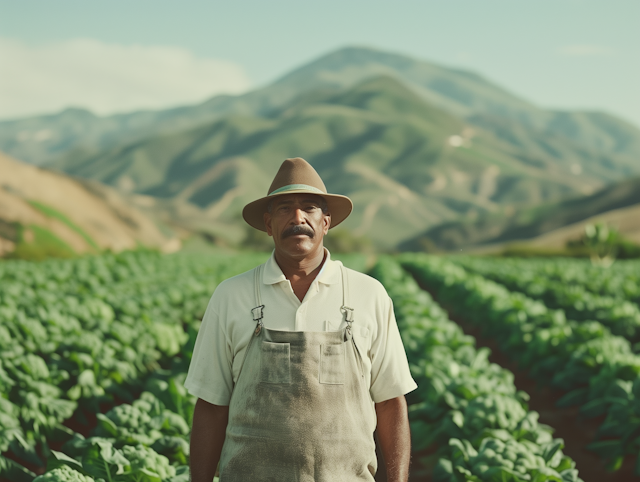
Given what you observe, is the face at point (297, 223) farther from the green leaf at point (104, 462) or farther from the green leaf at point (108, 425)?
the green leaf at point (108, 425)

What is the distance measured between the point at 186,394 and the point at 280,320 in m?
2.18

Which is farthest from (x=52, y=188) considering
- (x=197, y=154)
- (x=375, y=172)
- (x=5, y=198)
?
(x=197, y=154)

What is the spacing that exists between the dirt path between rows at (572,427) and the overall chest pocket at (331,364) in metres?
3.44

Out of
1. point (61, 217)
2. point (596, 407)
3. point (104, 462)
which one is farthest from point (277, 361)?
point (61, 217)

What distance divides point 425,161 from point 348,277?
15259 cm

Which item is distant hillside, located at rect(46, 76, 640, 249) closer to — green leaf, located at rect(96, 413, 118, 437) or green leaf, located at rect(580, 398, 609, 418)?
green leaf, located at rect(580, 398, 609, 418)

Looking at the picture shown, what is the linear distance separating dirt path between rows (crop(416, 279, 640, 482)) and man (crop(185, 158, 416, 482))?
3198 millimetres

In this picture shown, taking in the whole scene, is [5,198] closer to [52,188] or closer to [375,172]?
[52,188]

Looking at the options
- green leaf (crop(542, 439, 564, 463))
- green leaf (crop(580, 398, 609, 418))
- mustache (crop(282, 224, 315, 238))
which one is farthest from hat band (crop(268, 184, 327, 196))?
green leaf (crop(580, 398, 609, 418))

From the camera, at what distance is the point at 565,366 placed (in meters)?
6.14

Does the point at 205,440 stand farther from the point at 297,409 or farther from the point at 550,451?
the point at 550,451

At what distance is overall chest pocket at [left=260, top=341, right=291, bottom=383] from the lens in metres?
2.13

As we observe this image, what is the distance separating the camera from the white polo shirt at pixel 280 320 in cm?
221

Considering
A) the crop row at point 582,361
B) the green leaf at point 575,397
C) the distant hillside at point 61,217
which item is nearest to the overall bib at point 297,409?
the crop row at point 582,361
